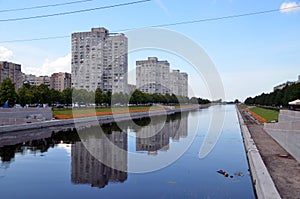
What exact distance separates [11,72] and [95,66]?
3472cm

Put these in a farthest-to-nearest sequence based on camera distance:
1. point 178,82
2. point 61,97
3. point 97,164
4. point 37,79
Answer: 1. point 37,79
2. point 178,82
3. point 61,97
4. point 97,164

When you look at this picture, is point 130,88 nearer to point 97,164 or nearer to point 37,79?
point 37,79

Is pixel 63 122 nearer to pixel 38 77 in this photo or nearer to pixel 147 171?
pixel 147 171

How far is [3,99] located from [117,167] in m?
30.2

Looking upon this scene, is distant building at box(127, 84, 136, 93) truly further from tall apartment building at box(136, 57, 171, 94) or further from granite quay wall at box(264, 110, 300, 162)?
granite quay wall at box(264, 110, 300, 162)

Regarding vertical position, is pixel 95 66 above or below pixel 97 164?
above

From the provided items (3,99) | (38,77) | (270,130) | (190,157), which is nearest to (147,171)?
(190,157)

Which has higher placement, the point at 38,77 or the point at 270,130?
the point at 38,77

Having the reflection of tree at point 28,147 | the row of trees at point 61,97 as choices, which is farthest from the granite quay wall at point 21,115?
the row of trees at point 61,97

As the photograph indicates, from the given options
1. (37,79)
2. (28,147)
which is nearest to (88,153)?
(28,147)

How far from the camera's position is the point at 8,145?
15.4 metres

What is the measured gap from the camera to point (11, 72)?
88188 mm

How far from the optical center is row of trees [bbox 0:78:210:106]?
121 feet

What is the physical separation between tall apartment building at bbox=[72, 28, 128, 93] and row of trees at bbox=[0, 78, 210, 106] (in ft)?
14.8
